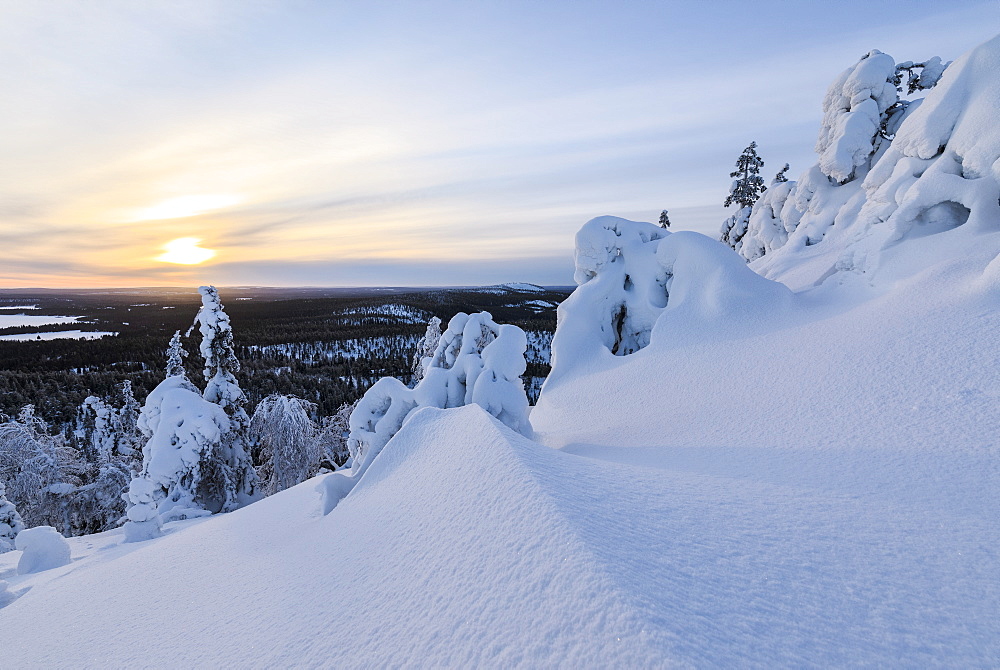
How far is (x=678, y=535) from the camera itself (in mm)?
2785

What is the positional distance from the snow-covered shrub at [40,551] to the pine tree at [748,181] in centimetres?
4513

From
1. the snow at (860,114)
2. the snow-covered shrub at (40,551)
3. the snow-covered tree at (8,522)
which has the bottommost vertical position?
the snow-covered tree at (8,522)

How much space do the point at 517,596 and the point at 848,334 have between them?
806cm

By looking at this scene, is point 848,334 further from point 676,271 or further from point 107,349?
point 107,349

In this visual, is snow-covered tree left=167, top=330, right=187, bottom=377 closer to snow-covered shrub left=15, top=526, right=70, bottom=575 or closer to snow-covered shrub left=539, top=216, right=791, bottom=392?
snow-covered shrub left=15, top=526, right=70, bottom=575

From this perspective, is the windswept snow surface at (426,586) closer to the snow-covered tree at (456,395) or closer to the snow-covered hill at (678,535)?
the snow-covered hill at (678,535)

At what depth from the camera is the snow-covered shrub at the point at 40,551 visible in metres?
7.92

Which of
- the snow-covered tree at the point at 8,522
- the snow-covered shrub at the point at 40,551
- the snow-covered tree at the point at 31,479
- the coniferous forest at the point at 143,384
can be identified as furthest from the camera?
the coniferous forest at the point at 143,384

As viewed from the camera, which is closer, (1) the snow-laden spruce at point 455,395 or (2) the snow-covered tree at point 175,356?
(1) the snow-laden spruce at point 455,395

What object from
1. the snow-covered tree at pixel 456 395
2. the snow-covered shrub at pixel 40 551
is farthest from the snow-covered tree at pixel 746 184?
the snow-covered shrub at pixel 40 551

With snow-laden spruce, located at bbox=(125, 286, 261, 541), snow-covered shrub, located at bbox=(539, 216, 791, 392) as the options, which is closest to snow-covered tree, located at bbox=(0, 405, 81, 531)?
snow-laden spruce, located at bbox=(125, 286, 261, 541)

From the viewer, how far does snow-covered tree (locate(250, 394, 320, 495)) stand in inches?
732

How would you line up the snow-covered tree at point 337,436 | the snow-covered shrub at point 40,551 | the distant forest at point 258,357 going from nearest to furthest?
the snow-covered shrub at point 40,551 → the snow-covered tree at point 337,436 → the distant forest at point 258,357

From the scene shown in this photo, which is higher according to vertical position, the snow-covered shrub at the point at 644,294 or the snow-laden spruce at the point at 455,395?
the snow-covered shrub at the point at 644,294
